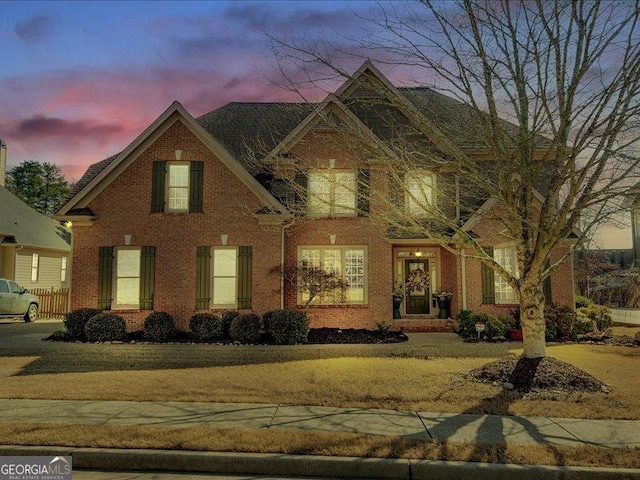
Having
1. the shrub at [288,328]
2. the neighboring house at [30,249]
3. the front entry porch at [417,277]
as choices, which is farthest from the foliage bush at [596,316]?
the neighboring house at [30,249]

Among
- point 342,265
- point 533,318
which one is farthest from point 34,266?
point 533,318

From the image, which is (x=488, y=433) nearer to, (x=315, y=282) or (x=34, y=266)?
(x=315, y=282)

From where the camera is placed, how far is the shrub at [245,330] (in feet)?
42.6

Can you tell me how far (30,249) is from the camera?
82.2 feet

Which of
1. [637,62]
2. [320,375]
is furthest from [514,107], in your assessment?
[320,375]

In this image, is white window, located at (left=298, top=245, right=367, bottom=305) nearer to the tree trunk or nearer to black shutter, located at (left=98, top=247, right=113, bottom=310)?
black shutter, located at (left=98, top=247, right=113, bottom=310)

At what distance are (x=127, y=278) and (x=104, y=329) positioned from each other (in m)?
2.19

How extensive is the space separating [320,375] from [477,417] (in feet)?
11.9

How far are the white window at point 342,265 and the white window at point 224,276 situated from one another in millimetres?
2131

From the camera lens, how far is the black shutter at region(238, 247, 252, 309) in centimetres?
1451

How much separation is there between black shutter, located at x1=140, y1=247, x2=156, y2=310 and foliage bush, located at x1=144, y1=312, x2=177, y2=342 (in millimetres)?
1014

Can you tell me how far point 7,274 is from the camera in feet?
76.3

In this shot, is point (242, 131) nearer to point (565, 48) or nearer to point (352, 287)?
point (352, 287)

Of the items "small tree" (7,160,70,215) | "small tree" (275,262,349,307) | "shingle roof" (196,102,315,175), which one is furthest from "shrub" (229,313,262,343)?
"small tree" (7,160,70,215)
